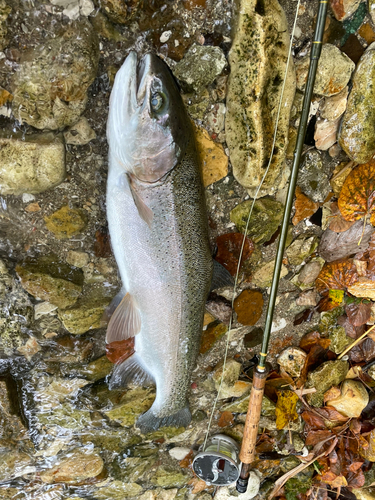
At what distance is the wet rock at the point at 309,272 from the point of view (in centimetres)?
183

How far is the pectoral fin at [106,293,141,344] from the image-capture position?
144cm

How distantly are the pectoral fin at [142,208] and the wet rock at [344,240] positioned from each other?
1.02 metres

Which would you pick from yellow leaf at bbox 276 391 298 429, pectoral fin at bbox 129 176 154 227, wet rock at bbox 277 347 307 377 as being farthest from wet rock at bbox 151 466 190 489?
pectoral fin at bbox 129 176 154 227

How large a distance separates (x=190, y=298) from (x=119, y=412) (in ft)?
2.72

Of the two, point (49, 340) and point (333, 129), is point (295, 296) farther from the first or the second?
point (49, 340)

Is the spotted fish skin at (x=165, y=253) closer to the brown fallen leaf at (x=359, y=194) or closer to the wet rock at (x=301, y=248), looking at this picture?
the wet rock at (x=301, y=248)

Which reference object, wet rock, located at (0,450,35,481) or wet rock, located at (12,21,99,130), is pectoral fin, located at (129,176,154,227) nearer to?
wet rock, located at (12,21,99,130)

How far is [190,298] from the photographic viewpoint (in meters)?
1.40

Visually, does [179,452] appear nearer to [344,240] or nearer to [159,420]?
[159,420]

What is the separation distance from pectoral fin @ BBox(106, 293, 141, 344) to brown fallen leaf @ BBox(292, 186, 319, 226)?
2.99ft

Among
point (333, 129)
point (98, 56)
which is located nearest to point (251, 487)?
point (333, 129)

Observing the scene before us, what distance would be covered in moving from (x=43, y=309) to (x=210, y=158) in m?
0.99

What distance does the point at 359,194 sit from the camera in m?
1.65

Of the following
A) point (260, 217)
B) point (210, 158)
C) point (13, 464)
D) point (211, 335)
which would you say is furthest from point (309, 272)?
point (13, 464)
